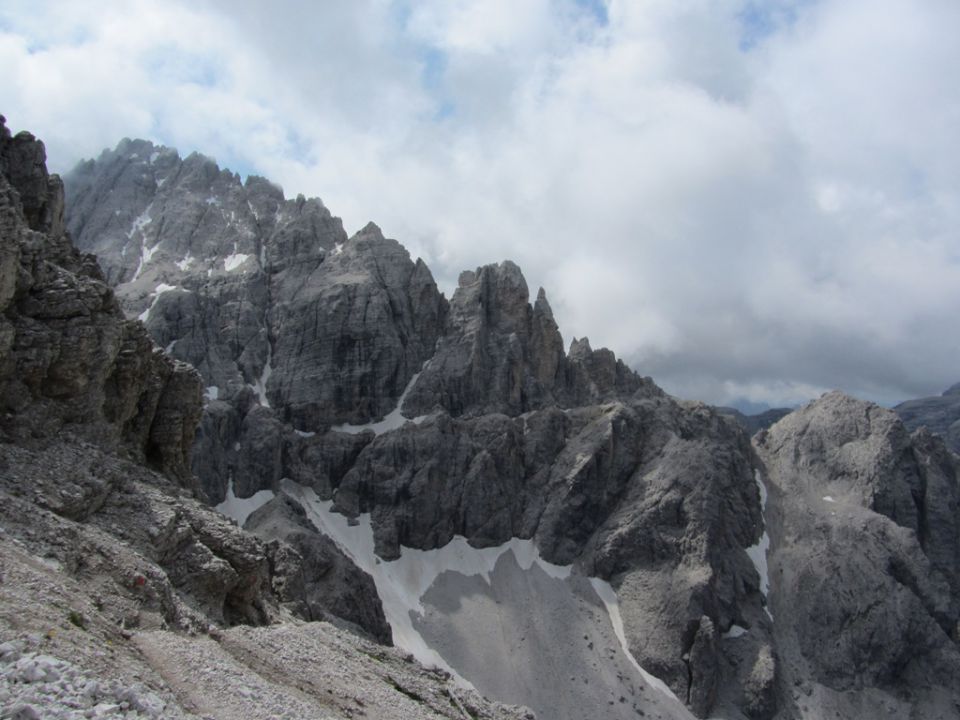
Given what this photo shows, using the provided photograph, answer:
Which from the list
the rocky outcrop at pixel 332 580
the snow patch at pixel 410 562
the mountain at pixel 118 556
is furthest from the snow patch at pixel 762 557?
the mountain at pixel 118 556

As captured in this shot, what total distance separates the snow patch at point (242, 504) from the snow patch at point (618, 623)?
1981 inches

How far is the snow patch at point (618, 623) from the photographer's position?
317ft

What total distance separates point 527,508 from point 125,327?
88.9 m

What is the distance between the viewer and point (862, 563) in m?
111

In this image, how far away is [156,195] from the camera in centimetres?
19275

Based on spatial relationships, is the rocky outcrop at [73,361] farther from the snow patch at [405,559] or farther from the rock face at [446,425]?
the snow patch at [405,559]

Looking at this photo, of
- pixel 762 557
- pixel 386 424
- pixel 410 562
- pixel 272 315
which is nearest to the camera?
pixel 410 562

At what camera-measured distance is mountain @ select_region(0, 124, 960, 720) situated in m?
37.3

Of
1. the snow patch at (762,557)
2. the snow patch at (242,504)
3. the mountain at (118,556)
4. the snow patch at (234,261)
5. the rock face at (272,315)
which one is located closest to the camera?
the mountain at (118,556)

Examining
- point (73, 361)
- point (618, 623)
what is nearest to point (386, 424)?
point (618, 623)

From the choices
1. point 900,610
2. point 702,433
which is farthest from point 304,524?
point 900,610

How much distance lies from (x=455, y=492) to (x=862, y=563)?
200 ft

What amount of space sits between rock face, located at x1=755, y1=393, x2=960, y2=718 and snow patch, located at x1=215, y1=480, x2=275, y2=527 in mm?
76059

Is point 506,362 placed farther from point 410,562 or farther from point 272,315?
point 272,315
